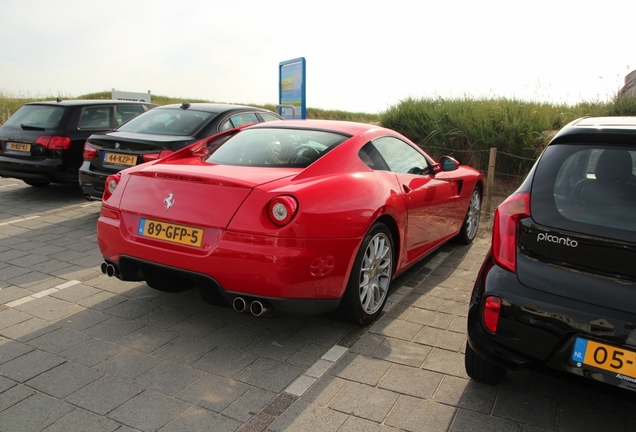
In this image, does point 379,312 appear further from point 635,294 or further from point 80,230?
point 80,230

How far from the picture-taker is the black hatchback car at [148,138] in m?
6.63

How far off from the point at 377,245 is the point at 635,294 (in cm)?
184

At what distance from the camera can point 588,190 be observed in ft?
9.04

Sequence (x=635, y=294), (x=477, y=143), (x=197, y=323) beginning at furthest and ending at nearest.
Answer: (x=477, y=143) < (x=197, y=323) < (x=635, y=294)

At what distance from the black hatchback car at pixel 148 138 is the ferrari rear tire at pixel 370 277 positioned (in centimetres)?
343

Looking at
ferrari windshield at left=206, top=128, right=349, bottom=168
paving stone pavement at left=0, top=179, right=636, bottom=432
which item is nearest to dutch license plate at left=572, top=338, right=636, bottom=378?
paving stone pavement at left=0, top=179, right=636, bottom=432

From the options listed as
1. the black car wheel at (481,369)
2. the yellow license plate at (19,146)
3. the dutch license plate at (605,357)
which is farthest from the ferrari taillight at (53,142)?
the dutch license plate at (605,357)

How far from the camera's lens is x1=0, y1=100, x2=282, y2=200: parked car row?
675 cm

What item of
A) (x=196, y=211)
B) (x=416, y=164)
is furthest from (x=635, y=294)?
(x=416, y=164)

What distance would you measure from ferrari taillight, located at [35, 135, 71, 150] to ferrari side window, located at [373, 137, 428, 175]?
5.58 meters

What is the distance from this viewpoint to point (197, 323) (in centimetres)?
396

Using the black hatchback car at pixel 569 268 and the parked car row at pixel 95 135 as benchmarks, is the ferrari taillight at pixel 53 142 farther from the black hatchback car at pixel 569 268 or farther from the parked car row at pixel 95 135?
the black hatchback car at pixel 569 268

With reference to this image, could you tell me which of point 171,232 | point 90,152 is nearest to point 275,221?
point 171,232

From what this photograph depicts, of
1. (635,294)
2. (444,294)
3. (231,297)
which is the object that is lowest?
(444,294)
